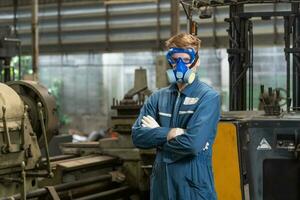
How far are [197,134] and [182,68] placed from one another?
0.33 metres

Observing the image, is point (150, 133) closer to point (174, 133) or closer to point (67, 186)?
point (174, 133)

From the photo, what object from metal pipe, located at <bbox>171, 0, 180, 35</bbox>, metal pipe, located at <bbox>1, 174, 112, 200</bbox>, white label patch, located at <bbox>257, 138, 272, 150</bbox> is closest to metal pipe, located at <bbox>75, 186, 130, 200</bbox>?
metal pipe, located at <bbox>1, 174, 112, 200</bbox>

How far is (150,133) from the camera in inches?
100

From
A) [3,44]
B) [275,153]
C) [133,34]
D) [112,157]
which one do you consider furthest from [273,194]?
[133,34]

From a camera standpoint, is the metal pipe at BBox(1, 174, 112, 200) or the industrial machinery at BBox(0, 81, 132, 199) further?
the metal pipe at BBox(1, 174, 112, 200)

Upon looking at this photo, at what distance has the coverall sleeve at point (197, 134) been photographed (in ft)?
8.00

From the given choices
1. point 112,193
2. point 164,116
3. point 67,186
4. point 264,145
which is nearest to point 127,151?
point 112,193

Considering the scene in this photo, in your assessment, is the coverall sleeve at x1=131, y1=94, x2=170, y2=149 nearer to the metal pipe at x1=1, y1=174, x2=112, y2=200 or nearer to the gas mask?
the gas mask

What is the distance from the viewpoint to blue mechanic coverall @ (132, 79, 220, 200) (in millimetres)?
2465

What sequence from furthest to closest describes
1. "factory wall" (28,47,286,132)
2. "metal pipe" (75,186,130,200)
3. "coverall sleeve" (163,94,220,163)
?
"factory wall" (28,47,286,132) → "metal pipe" (75,186,130,200) → "coverall sleeve" (163,94,220,163)

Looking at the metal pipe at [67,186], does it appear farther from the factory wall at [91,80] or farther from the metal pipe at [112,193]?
the factory wall at [91,80]

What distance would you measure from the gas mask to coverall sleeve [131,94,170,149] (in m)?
0.19

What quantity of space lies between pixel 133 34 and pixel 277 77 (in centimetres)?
281

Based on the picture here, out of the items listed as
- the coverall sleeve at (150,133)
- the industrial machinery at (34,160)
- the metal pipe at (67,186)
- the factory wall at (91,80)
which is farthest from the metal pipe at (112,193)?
the factory wall at (91,80)
